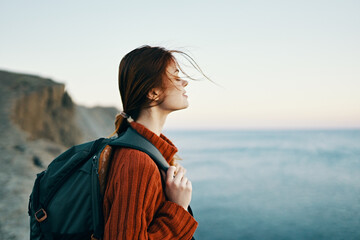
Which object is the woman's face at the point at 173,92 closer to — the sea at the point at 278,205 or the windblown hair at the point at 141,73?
the windblown hair at the point at 141,73

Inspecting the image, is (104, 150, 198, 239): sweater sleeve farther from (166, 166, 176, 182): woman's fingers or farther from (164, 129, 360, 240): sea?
(164, 129, 360, 240): sea

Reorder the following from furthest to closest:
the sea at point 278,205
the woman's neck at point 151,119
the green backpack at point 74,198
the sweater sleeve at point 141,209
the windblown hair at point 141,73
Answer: the sea at point 278,205 → the woman's neck at point 151,119 → the windblown hair at point 141,73 → the green backpack at point 74,198 → the sweater sleeve at point 141,209

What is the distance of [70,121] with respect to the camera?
21078 mm

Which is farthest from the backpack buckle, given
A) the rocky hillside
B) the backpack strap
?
the rocky hillside

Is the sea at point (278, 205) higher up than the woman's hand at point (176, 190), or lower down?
lower down

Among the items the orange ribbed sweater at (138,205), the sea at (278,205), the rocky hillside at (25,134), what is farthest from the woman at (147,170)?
the sea at (278,205)

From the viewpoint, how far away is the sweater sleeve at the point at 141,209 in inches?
47.1

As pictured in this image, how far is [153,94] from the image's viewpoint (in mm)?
1582

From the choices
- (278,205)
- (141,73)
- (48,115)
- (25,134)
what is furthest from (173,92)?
(48,115)

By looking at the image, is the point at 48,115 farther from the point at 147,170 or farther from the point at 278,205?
the point at 147,170

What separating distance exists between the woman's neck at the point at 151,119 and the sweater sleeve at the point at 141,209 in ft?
1.10

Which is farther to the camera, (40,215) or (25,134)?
(25,134)

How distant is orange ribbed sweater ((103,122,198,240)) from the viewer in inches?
47.2

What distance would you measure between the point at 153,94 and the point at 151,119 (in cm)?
16
